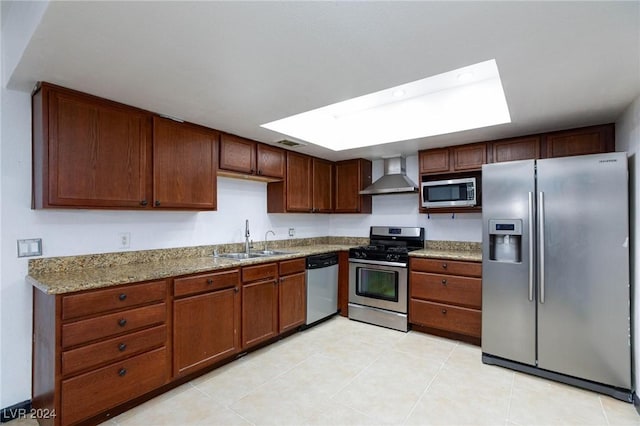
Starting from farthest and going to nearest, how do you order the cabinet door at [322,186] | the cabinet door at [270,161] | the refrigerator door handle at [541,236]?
the cabinet door at [322,186] < the cabinet door at [270,161] < the refrigerator door handle at [541,236]

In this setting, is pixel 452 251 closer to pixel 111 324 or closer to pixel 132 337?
pixel 132 337

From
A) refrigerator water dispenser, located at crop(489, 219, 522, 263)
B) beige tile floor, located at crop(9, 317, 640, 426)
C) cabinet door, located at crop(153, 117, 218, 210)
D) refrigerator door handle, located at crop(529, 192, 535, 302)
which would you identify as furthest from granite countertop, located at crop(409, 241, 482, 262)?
cabinet door, located at crop(153, 117, 218, 210)

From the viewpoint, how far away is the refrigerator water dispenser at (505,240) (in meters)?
2.77

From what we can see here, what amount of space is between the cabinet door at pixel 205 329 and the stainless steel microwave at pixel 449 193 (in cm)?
246

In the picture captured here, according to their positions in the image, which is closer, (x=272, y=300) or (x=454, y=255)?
(x=272, y=300)

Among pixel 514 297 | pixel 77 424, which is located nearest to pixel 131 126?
pixel 77 424

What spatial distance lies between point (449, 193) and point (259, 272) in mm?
2339

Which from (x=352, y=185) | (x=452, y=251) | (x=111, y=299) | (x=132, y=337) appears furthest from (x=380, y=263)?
(x=111, y=299)

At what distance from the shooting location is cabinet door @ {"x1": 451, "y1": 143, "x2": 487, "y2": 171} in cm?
345

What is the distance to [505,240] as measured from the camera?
9.55 ft

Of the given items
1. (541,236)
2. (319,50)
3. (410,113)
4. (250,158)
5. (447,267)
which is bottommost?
(447,267)

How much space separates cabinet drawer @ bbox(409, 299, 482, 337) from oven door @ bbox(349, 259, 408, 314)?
144 millimetres

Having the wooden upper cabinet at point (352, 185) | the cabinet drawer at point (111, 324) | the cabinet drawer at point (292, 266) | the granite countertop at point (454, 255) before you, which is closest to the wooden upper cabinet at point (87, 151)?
the cabinet drawer at point (111, 324)

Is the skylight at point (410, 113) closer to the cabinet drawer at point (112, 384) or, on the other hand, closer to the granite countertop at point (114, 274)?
the granite countertop at point (114, 274)
